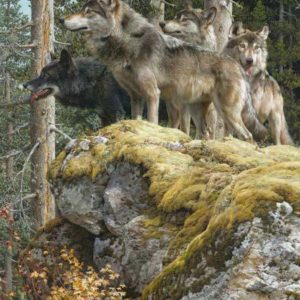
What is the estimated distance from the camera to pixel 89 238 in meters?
7.50

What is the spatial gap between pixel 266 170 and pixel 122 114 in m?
5.80

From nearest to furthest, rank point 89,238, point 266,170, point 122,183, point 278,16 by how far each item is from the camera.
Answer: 1. point 266,170
2. point 122,183
3. point 89,238
4. point 278,16

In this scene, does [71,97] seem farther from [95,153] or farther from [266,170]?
[266,170]

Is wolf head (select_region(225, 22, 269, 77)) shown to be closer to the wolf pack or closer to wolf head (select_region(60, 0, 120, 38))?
the wolf pack

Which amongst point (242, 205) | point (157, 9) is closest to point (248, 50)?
point (157, 9)

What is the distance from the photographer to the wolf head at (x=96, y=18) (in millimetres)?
9469

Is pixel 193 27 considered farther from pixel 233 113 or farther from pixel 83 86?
pixel 233 113

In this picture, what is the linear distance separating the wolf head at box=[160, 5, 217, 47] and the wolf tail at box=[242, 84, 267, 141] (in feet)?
7.60

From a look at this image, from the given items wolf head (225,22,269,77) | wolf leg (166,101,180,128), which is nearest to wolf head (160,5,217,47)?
wolf head (225,22,269,77)

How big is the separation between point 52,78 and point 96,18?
89.0 inches

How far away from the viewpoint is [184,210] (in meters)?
6.01

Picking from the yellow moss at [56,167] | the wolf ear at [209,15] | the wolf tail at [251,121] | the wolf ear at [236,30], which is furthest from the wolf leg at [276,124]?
the yellow moss at [56,167]

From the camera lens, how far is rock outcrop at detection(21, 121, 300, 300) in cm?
393

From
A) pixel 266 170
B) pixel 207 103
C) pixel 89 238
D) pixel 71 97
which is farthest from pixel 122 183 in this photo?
pixel 71 97
